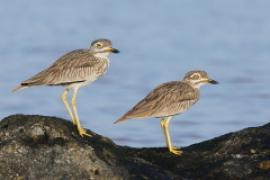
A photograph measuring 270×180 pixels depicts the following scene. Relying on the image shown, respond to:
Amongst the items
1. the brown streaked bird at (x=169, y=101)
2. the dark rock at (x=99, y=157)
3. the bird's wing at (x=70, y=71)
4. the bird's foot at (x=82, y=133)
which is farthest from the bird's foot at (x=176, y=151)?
the bird's wing at (x=70, y=71)

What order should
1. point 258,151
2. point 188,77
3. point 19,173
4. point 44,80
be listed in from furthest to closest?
1. point 188,77
2. point 44,80
3. point 258,151
4. point 19,173

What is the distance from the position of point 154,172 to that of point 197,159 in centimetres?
137

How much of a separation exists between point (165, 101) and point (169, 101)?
10 cm

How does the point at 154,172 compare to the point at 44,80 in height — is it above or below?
below

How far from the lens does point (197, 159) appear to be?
13148mm

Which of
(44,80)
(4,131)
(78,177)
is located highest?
(44,80)

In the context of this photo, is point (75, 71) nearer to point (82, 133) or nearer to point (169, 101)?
point (169, 101)

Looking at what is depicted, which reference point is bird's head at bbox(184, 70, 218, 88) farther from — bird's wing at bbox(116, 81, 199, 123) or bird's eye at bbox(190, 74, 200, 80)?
bird's wing at bbox(116, 81, 199, 123)

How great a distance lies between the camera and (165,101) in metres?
14.9

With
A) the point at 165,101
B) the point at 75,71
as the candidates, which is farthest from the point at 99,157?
the point at 165,101

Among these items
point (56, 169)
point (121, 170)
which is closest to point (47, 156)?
point (56, 169)

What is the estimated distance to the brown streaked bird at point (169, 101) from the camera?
47.4 ft

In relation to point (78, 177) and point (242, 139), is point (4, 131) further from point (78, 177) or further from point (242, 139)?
point (242, 139)

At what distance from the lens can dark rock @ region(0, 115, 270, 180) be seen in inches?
441
